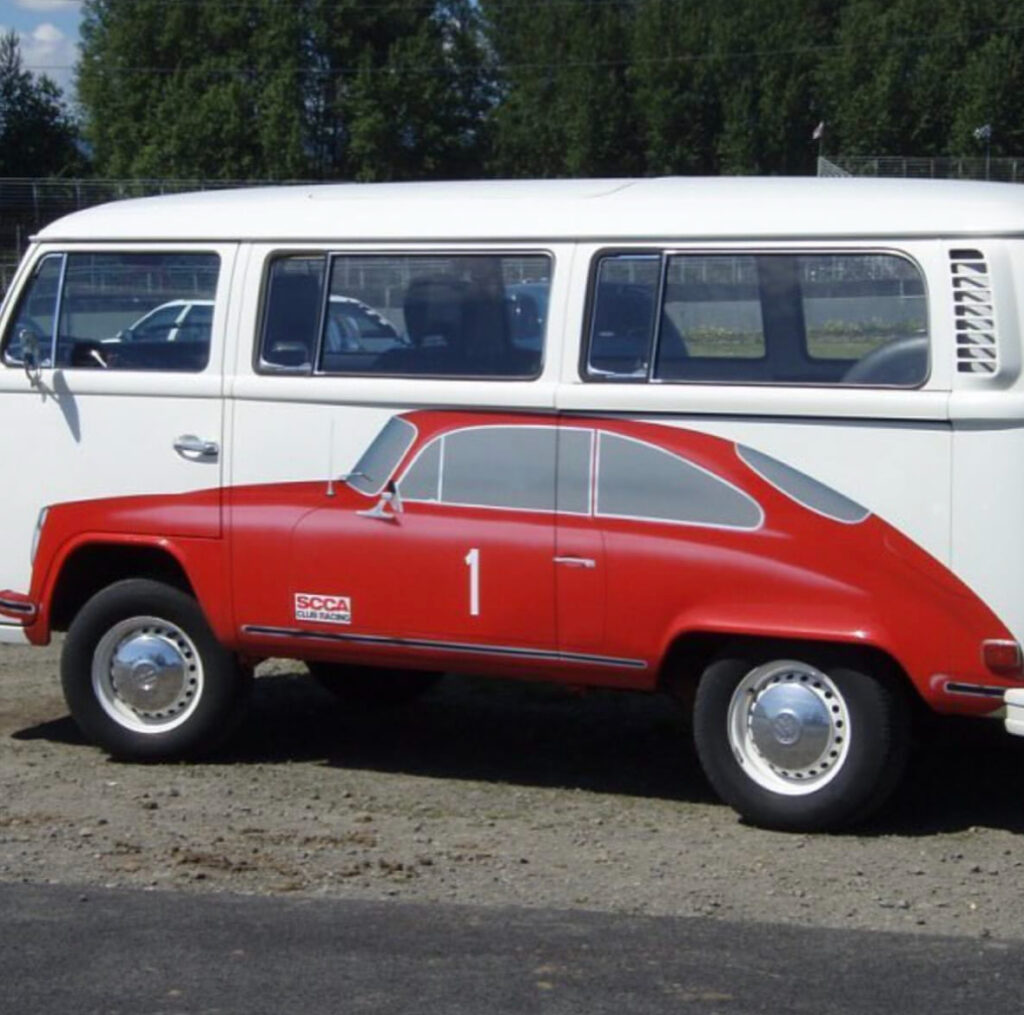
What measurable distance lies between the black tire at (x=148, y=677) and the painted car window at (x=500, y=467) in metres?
1.44

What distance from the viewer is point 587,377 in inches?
300

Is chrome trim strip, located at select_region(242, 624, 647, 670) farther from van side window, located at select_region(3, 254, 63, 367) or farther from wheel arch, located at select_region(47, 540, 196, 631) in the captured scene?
van side window, located at select_region(3, 254, 63, 367)

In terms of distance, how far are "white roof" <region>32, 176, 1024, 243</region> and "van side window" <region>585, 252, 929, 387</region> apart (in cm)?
12

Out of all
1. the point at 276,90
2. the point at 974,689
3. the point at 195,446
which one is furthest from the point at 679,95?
the point at 974,689

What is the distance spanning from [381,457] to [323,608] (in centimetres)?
66

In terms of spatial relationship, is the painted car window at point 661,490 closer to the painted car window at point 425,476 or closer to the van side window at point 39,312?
the painted car window at point 425,476

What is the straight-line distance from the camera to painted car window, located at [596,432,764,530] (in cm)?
734

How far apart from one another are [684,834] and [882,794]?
76 cm

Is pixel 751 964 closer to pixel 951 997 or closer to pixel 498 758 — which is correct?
pixel 951 997

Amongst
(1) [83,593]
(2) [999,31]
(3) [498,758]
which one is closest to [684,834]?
(3) [498,758]

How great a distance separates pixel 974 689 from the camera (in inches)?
275

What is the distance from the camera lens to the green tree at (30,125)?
278 ft

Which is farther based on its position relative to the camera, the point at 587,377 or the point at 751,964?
the point at 587,377

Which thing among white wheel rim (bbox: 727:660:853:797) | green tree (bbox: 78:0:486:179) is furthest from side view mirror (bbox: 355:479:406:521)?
green tree (bbox: 78:0:486:179)
